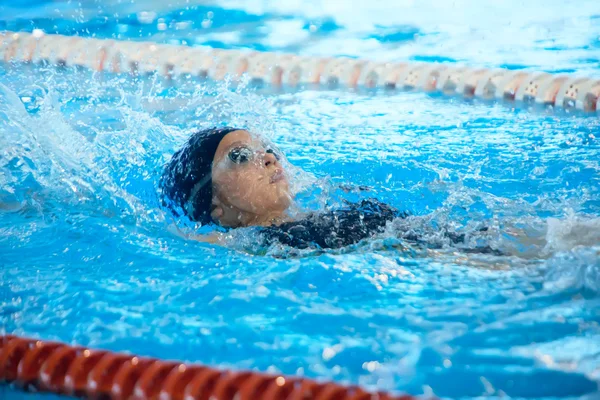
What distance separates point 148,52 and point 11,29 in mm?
1881

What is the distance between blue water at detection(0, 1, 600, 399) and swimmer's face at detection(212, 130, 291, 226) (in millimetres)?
141

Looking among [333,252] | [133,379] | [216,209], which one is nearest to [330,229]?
[333,252]

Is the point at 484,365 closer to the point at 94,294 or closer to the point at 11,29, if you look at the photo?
the point at 94,294

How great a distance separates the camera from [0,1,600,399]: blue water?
5.41 feet

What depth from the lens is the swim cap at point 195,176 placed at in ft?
8.30

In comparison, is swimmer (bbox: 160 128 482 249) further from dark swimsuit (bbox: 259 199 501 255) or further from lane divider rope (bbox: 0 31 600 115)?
lane divider rope (bbox: 0 31 600 115)

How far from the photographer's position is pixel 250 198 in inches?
97.7

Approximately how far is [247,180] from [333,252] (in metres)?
0.43

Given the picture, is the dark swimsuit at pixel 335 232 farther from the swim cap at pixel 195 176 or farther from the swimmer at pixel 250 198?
the swim cap at pixel 195 176

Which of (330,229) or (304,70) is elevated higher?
(304,70)

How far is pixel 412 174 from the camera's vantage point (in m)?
3.40

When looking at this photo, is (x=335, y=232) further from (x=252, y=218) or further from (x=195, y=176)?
(x=195, y=176)

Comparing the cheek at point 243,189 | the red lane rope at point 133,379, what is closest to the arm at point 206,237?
the cheek at point 243,189

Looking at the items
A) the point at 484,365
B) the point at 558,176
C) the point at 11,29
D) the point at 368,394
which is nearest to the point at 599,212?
the point at 558,176
